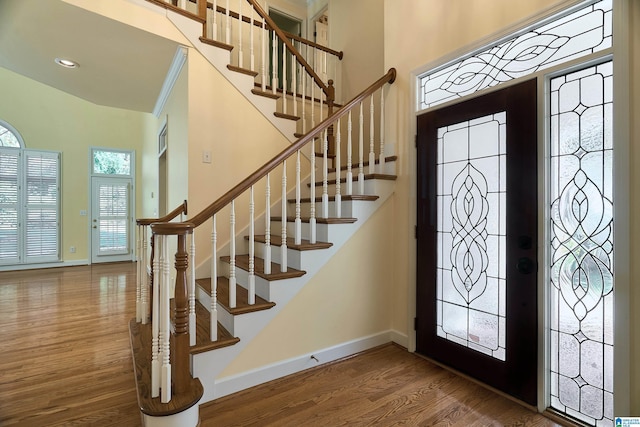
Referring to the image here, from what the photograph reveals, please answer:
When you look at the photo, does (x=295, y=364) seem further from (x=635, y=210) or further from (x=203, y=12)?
(x=203, y=12)

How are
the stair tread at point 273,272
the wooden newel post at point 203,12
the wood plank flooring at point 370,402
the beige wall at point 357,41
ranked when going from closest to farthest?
the wood plank flooring at point 370,402, the stair tread at point 273,272, the wooden newel post at point 203,12, the beige wall at point 357,41

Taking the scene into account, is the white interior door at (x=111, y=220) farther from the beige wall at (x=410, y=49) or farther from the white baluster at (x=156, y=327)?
the beige wall at (x=410, y=49)

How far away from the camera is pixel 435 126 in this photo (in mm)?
2389

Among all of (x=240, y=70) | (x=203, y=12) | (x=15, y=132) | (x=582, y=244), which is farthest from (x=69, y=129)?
(x=582, y=244)

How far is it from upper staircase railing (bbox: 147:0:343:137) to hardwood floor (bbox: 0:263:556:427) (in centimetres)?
257

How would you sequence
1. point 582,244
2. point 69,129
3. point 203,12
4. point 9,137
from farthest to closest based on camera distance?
point 69,129 < point 9,137 < point 203,12 < point 582,244

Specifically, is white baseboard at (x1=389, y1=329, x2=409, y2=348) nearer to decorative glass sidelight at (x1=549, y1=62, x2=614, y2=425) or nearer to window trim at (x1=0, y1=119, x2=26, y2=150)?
decorative glass sidelight at (x1=549, y1=62, x2=614, y2=425)

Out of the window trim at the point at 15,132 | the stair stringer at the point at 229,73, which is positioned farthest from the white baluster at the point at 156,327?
the window trim at the point at 15,132

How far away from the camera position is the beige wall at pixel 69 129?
19.1ft

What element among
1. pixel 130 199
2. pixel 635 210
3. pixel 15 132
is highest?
pixel 15 132

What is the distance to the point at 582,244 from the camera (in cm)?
168

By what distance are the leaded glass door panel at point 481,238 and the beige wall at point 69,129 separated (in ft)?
19.8

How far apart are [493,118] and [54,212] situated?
25.9 feet

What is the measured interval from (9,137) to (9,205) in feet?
4.29
